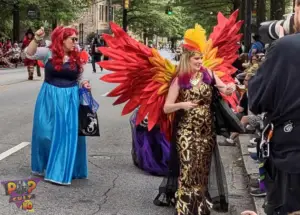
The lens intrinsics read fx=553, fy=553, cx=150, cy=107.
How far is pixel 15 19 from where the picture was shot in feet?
121

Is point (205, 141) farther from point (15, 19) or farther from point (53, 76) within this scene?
point (15, 19)

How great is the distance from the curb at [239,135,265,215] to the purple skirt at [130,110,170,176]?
1.04 metres

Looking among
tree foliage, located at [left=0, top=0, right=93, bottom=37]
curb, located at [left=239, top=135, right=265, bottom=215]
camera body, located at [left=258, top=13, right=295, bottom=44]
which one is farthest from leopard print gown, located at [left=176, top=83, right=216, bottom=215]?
tree foliage, located at [left=0, top=0, right=93, bottom=37]

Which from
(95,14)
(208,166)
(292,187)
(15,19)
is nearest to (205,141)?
(208,166)

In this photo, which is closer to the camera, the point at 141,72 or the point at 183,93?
the point at 183,93

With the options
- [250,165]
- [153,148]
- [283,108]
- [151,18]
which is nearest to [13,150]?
[153,148]

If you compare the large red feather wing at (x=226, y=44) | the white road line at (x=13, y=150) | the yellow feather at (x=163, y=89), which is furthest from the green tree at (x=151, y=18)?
the yellow feather at (x=163, y=89)

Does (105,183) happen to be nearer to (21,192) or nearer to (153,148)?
(153,148)

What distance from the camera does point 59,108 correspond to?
21.2 ft

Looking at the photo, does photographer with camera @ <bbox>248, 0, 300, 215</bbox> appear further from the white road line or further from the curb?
the white road line

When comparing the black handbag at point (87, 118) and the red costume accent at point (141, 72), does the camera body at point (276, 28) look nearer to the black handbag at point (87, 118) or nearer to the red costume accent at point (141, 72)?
the red costume accent at point (141, 72)

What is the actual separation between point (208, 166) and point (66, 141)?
201 cm

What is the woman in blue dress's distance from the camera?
21.1 ft

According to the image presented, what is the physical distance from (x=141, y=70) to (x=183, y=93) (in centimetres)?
49
